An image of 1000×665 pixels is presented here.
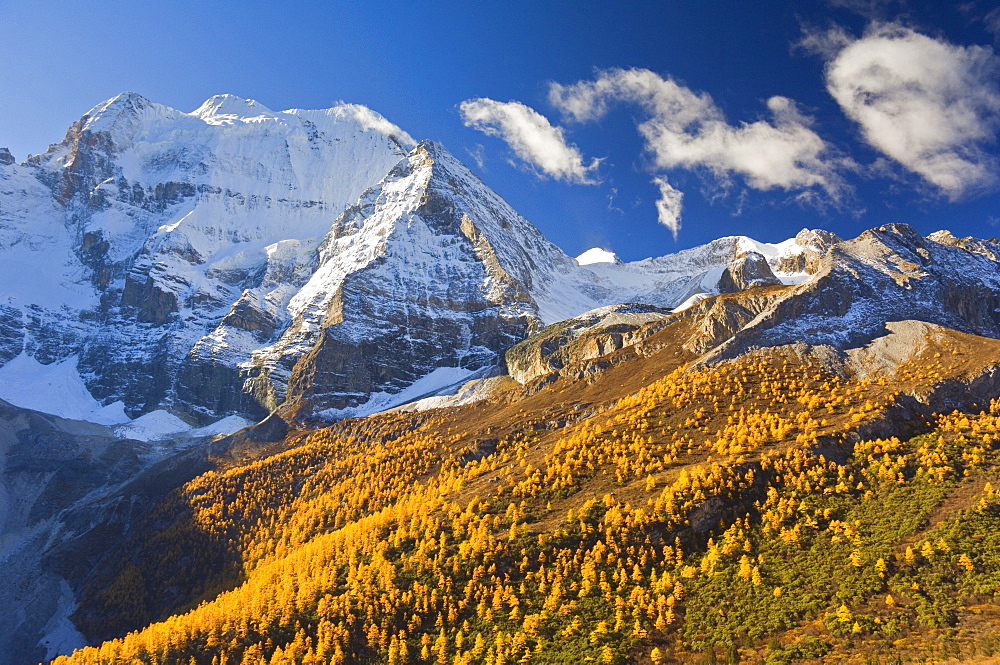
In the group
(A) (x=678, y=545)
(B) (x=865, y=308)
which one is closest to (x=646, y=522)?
(A) (x=678, y=545)

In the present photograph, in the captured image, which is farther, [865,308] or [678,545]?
[865,308]

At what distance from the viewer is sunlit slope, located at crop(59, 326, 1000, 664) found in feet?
189

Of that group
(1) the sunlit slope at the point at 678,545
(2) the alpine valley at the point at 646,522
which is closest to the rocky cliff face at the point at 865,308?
(2) the alpine valley at the point at 646,522

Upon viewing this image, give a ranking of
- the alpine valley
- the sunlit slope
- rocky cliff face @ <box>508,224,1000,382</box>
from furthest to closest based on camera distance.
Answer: rocky cliff face @ <box>508,224,1000,382</box> < the alpine valley < the sunlit slope

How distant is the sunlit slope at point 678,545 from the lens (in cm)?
5766

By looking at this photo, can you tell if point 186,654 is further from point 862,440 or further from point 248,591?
point 862,440

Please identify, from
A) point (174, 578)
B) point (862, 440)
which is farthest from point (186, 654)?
point (862, 440)

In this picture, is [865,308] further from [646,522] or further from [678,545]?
[678,545]

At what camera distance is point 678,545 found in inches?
2773

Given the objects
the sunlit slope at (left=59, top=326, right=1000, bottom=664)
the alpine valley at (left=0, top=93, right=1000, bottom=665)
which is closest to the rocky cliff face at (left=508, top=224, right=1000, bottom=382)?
the alpine valley at (left=0, top=93, right=1000, bottom=665)

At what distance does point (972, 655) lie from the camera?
46906 mm

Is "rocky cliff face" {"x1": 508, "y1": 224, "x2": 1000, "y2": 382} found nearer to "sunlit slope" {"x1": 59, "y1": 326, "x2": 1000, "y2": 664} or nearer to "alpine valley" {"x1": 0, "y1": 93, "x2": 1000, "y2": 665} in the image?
"alpine valley" {"x1": 0, "y1": 93, "x2": 1000, "y2": 665}

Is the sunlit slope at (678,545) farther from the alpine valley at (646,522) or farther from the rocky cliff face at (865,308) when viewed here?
the rocky cliff face at (865,308)

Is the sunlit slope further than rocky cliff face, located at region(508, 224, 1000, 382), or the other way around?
rocky cliff face, located at region(508, 224, 1000, 382)
